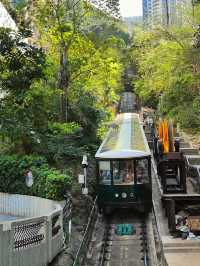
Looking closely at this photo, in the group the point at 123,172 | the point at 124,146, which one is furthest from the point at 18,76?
the point at 123,172

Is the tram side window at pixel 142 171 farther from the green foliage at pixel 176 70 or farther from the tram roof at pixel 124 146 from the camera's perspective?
the green foliage at pixel 176 70

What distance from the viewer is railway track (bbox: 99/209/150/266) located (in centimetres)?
1734

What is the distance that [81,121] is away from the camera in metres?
34.6

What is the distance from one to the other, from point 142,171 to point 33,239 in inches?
303

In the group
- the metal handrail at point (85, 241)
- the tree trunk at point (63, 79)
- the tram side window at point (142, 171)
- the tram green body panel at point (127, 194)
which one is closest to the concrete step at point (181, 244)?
the metal handrail at point (85, 241)

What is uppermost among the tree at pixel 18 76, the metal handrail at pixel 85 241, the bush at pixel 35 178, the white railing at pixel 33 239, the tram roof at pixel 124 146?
the tree at pixel 18 76

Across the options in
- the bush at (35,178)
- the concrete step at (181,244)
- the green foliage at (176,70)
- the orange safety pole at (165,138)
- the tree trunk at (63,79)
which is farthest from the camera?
the green foliage at (176,70)

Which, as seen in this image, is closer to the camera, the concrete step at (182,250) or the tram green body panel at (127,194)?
the concrete step at (182,250)

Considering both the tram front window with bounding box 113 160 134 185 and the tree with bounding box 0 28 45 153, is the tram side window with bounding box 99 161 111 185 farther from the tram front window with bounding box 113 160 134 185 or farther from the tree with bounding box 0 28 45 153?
the tree with bounding box 0 28 45 153

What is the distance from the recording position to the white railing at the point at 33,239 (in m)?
13.9

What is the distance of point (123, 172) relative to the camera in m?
21.6

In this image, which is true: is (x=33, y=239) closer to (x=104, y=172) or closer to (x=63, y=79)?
(x=104, y=172)

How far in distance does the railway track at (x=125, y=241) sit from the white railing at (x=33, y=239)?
5.96ft

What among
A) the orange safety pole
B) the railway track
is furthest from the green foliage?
the railway track
